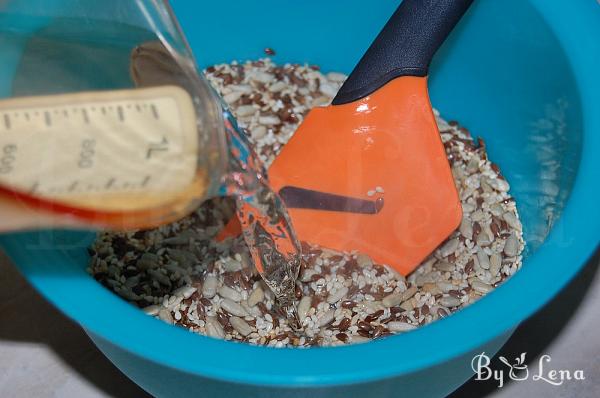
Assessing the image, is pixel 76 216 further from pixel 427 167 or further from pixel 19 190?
pixel 427 167

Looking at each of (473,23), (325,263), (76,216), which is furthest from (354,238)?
(76,216)

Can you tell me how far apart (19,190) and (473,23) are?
0.66m

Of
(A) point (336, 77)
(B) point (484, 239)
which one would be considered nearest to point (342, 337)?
(B) point (484, 239)

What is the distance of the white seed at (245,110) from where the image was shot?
1.18m

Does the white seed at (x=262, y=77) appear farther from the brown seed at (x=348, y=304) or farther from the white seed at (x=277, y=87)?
the brown seed at (x=348, y=304)

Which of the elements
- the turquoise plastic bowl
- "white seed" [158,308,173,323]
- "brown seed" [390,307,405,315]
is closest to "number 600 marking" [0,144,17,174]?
the turquoise plastic bowl

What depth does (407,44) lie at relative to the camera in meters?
1.01

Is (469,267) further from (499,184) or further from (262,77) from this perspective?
A: (262,77)

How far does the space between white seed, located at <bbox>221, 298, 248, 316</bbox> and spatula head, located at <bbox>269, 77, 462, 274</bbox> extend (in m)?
0.12

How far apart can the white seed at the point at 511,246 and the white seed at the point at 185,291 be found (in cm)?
36

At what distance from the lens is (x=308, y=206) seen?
1.04 m

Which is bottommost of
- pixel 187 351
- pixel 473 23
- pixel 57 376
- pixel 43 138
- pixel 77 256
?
pixel 57 376

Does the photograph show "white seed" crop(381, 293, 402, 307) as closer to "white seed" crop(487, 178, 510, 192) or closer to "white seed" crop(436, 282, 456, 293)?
"white seed" crop(436, 282, 456, 293)

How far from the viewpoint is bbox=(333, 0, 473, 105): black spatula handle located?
992mm
